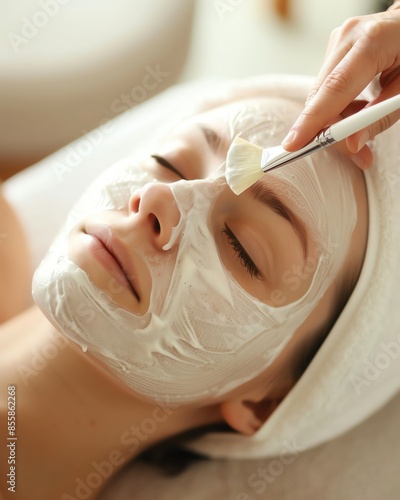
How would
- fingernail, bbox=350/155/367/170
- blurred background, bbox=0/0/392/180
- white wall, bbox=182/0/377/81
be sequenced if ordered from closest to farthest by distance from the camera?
fingernail, bbox=350/155/367/170, blurred background, bbox=0/0/392/180, white wall, bbox=182/0/377/81

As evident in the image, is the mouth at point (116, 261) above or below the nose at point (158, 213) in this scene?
below

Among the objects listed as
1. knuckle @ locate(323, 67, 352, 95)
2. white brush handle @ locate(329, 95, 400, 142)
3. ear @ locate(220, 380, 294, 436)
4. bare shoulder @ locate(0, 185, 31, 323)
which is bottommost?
ear @ locate(220, 380, 294, 436)

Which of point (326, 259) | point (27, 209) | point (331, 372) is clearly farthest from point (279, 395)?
point (27, 209)

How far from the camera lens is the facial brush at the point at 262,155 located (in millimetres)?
730

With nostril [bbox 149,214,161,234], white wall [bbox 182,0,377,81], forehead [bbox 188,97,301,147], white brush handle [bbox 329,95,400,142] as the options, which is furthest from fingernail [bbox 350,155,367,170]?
white wall [bbox 182,0,377,81]

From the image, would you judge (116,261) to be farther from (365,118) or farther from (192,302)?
(365,118)

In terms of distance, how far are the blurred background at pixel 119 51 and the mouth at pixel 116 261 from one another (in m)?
0.69

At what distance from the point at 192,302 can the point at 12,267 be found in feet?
1.73

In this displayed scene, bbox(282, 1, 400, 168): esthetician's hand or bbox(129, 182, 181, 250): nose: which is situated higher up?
bbox(282, 1, 400, 168): esthetician's hand

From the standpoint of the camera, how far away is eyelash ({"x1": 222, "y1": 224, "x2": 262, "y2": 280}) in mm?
881

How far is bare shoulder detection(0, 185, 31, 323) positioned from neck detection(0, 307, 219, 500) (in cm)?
19

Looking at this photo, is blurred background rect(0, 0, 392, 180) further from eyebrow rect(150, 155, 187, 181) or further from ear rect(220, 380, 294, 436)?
ear rect(220, 380, 294, 436)

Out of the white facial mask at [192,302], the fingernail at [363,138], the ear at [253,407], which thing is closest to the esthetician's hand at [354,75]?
the fingernail at [363,138]

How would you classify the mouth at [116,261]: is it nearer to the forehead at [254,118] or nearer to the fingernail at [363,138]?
the forehead at [254,118]
